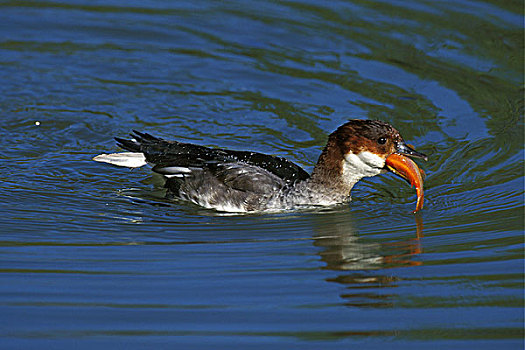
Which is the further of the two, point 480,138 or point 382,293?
point 480,138

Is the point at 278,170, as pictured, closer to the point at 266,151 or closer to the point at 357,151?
the point at 357,151

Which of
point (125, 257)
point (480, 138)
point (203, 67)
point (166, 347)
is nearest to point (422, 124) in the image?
point (480, 138)

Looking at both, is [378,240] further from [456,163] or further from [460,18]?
[460,18]

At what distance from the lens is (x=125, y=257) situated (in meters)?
7.22

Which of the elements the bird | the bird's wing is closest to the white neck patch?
the bird

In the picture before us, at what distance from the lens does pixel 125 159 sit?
31.3 feet

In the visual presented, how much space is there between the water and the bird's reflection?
0.03 m

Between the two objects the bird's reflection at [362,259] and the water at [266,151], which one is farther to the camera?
the bird's reflection at [362,259]

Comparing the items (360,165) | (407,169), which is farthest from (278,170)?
(407,169)

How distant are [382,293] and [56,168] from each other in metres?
4.60

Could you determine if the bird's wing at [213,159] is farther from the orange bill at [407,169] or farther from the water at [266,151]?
the orange bill at [407,169]

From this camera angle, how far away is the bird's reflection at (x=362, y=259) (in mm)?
6562

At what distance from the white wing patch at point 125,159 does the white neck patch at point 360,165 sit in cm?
222

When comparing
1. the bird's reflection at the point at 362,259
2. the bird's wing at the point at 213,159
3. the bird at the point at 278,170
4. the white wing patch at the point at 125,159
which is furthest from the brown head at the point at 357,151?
the white wing patch at the point at 125,159
